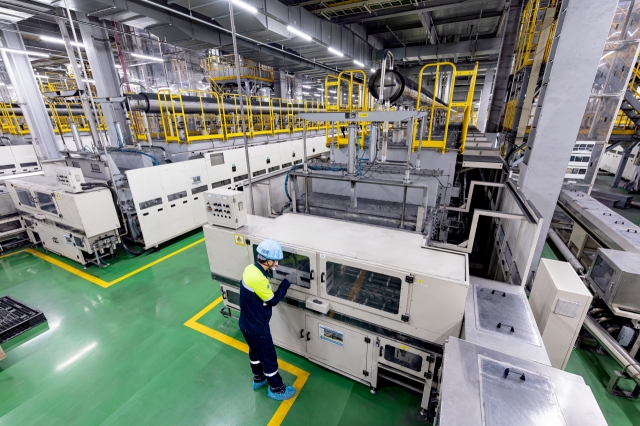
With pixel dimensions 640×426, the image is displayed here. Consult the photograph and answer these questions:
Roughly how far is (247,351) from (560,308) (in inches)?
141

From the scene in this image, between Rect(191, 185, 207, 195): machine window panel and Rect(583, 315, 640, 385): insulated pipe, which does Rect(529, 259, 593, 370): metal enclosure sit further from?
Rect(191, 185, 207, 195): machine window panel

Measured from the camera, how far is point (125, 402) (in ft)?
9.77

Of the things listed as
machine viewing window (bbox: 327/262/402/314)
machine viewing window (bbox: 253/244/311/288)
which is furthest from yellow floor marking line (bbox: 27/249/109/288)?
machine viewing window (bbox: 327/262/402/314)

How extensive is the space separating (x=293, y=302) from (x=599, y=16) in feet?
17.5

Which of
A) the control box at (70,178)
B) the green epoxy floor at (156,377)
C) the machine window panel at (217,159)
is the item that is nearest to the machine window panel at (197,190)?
the machine window panel at (217,159)

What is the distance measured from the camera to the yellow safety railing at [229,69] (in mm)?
12953

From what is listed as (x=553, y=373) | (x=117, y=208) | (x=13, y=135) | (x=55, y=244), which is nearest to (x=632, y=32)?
(x=553, y=373)

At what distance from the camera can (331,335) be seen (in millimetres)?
3039

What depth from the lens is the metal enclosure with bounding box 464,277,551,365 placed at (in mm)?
1967

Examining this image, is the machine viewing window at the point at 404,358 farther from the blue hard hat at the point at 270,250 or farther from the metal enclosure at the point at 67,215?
the metal enclosure at the point at 67,215

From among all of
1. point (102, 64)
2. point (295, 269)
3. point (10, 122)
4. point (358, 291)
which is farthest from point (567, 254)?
point (10, 122)

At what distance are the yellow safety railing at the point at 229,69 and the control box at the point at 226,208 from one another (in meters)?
11.8

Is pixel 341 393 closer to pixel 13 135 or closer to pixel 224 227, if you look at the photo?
pixel 224 227

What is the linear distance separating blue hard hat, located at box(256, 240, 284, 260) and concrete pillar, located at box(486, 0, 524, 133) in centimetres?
1103
